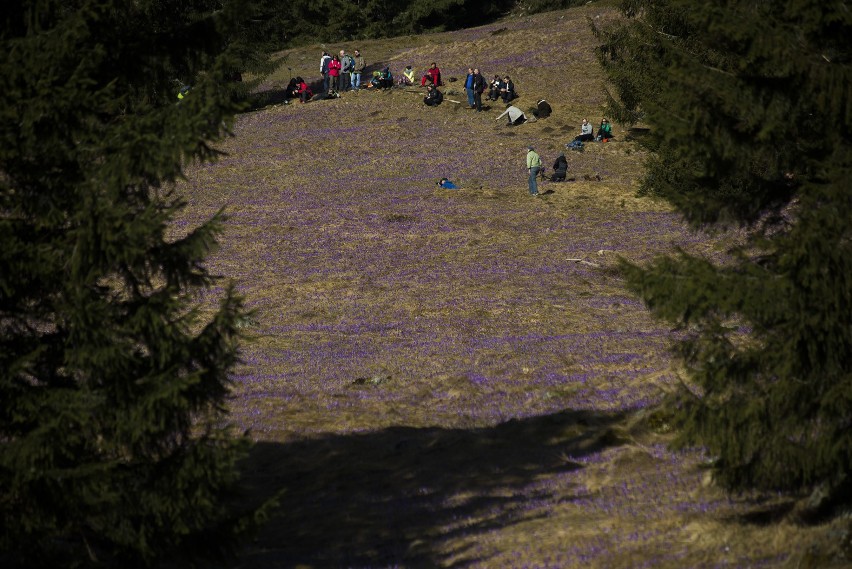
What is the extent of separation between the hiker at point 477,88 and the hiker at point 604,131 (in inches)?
289

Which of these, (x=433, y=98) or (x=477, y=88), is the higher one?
(x=477, y=88)

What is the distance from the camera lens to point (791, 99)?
9406 millimetres

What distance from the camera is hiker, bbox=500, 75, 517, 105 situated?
49.1 meters

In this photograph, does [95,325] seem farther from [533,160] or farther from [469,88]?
[469,88]

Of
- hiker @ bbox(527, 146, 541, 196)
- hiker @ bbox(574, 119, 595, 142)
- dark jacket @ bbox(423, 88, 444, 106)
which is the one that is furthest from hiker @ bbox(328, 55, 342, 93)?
hiker @ bbox(527, 146, 541, 196)

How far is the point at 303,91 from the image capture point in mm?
53281

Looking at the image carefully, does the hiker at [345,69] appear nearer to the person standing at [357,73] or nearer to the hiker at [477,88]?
the person standing at [357,73]

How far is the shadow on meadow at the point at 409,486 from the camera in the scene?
1111 cm

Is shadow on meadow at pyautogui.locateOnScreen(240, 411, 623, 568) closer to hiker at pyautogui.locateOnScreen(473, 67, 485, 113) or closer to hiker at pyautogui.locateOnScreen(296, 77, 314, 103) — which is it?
hiker at pyautogui.locateOnScreen(473, 67, 485, 113)

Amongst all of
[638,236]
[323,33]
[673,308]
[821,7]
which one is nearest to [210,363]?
[673,308]

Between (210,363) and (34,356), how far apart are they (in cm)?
151

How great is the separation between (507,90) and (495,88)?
4.03ft

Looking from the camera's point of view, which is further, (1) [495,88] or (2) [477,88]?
(1) [495,88]

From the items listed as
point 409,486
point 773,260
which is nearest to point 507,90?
point 409,486
